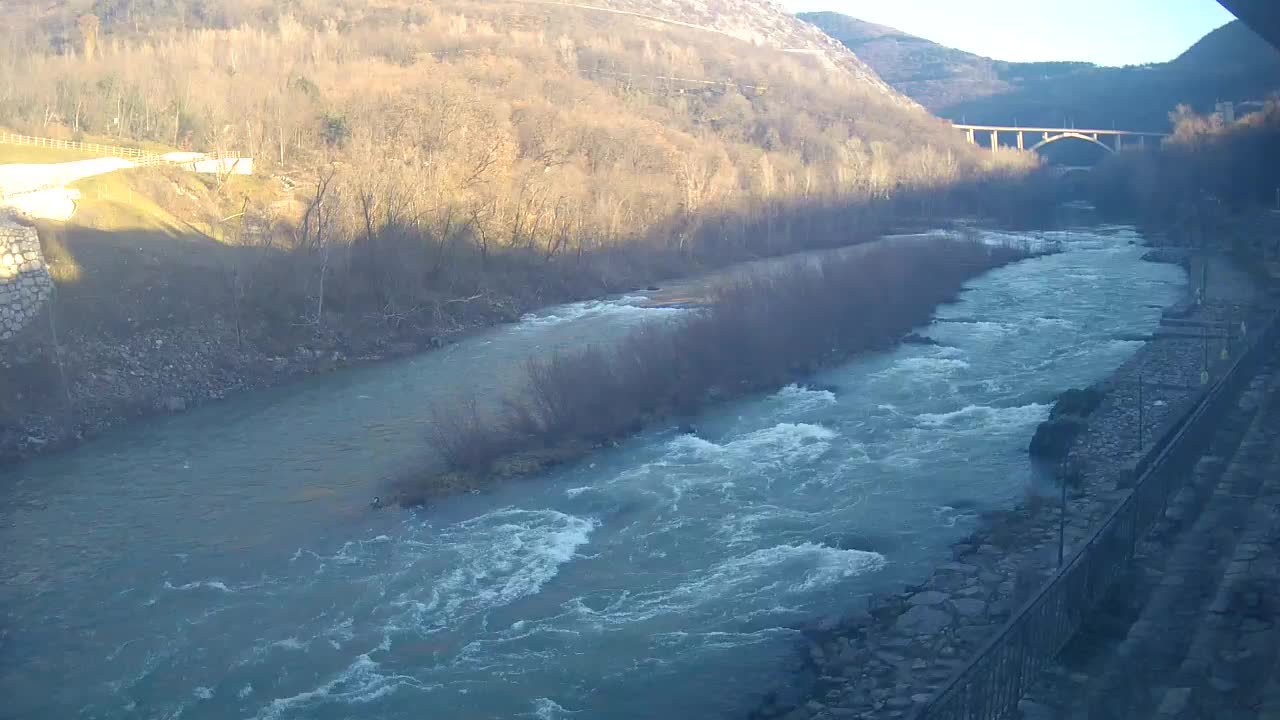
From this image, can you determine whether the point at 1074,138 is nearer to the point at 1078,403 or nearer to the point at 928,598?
the point at 1078,403

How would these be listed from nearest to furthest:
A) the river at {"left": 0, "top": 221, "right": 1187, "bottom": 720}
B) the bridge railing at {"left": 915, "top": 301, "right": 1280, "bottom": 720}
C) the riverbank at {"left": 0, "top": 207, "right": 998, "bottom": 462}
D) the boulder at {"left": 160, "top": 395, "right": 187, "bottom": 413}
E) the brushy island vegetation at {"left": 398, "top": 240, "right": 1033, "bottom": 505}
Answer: the bridge railing at {"left": 915, "top": 301, "right": 1280, "bottom": 720}, the river at {"left": 0, "top": 221, "right": 1187, "bottom": 720}, the brushy island vegetation at {"left": 398, "top": 240, "right": 1033, "bottom": 505}, the riverbank at {"left": 0, "top": 207, "right": 998, "bottom": 462}, the boulder at {"left": 160, "top": 395, "right": 187, "bottom": 413}

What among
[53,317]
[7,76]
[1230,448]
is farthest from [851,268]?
[7,76]

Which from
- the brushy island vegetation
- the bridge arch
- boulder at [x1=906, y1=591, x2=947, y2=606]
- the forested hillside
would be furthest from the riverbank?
the bridge arch

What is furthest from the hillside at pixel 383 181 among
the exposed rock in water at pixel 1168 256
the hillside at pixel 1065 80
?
the hillside at pixel 1065 80

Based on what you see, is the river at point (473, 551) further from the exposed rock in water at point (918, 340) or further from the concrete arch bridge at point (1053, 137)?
the concrete arch bridge at point (1053, 137)

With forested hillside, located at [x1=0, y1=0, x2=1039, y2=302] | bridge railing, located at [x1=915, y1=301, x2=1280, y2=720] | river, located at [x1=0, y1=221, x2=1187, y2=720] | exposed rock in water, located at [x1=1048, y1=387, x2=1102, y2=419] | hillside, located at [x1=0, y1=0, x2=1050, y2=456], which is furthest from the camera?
forested hillside, located at [x1=0, y1=0, x2=1039, y2=302]

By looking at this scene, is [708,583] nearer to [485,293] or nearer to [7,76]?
[485,293]

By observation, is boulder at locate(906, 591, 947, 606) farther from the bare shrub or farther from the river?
the bare shrub
